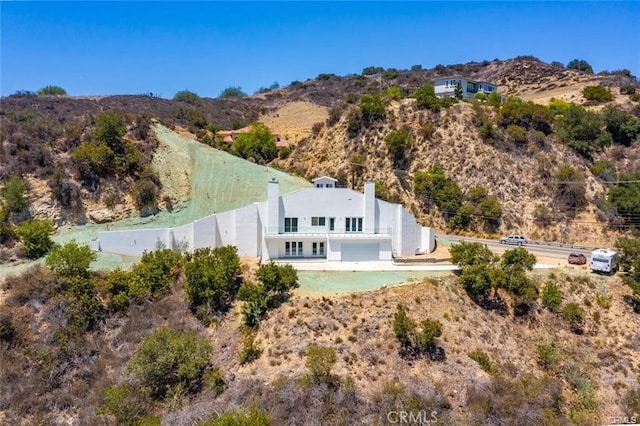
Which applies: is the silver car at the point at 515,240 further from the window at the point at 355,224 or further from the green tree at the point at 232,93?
the green tree at the point at 232,93

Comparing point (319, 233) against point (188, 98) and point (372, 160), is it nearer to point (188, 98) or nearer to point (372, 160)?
point (372, 160)

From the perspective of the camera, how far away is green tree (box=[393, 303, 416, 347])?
77.2 feet

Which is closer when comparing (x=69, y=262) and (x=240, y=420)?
(x=240, y=420)

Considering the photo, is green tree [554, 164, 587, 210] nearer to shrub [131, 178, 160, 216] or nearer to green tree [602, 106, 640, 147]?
green tree [602, 106, 640, 147]

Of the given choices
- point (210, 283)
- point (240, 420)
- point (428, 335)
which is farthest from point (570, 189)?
point (240, 420)

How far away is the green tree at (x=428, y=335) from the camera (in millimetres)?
23406

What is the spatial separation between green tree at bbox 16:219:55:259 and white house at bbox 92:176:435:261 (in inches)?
122

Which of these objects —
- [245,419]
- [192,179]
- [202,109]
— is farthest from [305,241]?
[202,109]

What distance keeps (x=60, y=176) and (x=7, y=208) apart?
14.3 ft

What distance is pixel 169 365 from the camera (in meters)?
21.8

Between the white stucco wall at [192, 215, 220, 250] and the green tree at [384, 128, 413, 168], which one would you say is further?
the green tree at [384, 128, 413, 168]

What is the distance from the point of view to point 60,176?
1348 inches

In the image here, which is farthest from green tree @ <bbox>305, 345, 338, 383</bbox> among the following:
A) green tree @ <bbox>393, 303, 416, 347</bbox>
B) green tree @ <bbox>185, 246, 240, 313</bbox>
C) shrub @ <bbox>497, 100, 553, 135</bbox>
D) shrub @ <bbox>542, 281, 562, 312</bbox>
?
shrub @ <bbox>497, 100, 553, 135</bbox>

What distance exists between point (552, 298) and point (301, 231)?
18233mm
